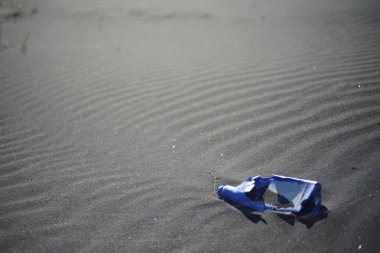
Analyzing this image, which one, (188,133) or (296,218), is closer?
(296,218)

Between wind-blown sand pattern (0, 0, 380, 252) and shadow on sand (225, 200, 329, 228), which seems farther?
wind-blown sand pattern (0, 0, 380, 252)

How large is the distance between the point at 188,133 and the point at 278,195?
3.71ft

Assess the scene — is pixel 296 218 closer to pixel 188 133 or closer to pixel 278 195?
pixel 278 195

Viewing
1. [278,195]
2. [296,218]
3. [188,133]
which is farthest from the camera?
[188,133]

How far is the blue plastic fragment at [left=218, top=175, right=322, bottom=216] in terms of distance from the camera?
6.17ft

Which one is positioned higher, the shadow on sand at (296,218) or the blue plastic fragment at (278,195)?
the blue plastic fragment at (278,195)

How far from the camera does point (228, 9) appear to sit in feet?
21.5

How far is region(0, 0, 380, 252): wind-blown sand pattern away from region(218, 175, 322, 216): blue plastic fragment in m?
0.07

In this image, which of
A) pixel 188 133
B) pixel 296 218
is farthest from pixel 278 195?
pixel 188 133

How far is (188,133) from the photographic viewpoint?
2.91 meters

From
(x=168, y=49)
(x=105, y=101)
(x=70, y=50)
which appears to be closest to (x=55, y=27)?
(x=70, y=50)

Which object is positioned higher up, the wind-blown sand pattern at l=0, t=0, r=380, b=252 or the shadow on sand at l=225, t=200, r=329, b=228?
the wind-blown sand pattern at l=0, t=0, r=380, b=252

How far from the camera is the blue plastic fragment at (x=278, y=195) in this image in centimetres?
188

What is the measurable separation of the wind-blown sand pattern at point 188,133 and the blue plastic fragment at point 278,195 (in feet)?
0.25
